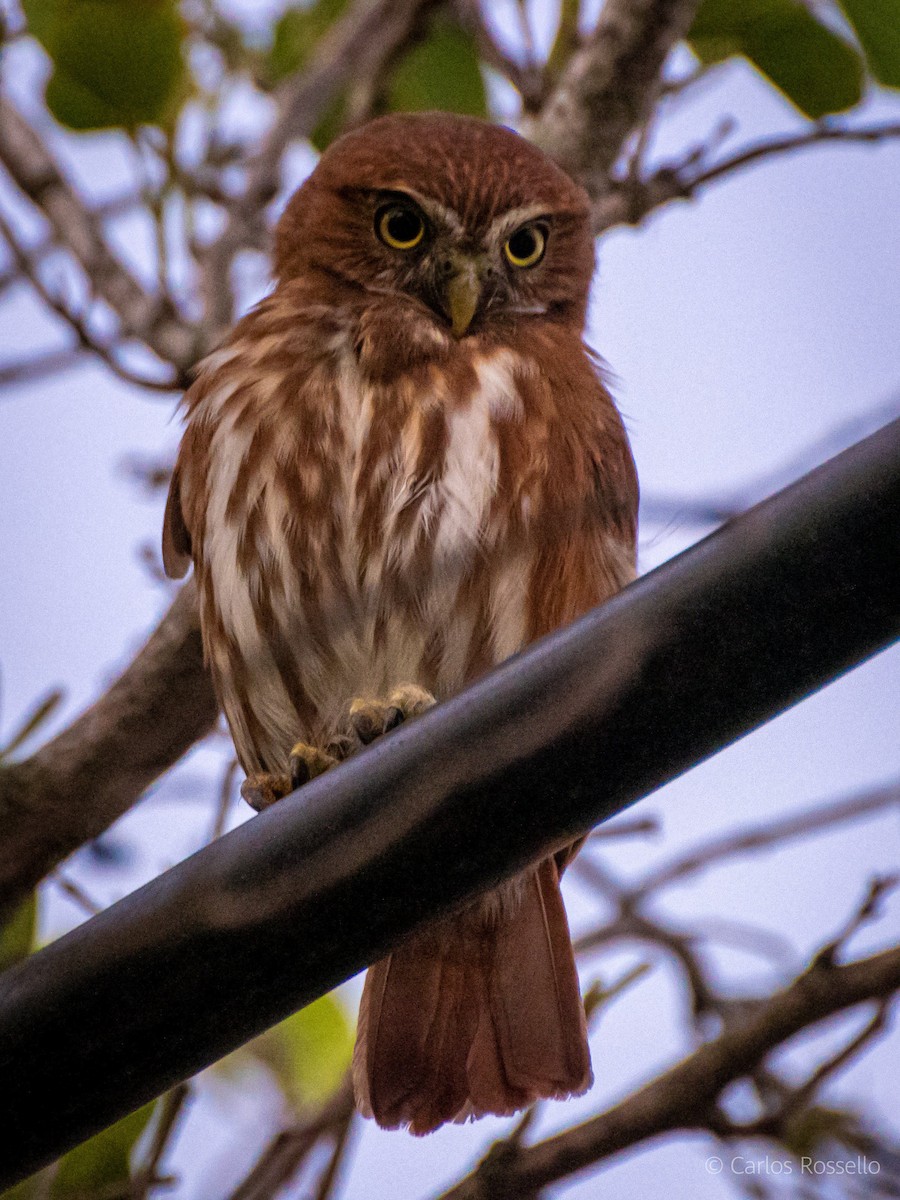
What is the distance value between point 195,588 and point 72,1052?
152 cm

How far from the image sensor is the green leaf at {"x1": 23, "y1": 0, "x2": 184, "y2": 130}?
3.22 meters

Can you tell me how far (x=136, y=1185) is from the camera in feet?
7.09

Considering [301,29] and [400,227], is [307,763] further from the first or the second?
[301,29]

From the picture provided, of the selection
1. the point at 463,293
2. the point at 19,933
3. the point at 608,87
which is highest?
the point at 608,87

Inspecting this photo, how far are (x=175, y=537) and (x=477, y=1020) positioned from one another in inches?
47.3

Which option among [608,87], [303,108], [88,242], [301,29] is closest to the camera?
[608,87]

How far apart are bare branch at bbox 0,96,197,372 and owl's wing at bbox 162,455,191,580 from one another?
1.46ft

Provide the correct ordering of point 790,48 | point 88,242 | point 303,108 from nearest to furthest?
point 790,48 < point 88,242 < point 303,108

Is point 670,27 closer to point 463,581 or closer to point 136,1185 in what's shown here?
point 463,581

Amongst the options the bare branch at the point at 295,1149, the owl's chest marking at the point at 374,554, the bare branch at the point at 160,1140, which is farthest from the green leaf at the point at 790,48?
the bare branch at the point at 160,1140

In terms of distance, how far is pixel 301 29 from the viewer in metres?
4.14

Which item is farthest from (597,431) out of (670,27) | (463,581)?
(670,27)

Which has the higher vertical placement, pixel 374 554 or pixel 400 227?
pixel 400 227

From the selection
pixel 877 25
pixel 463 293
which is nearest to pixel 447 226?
pixel 463 293
